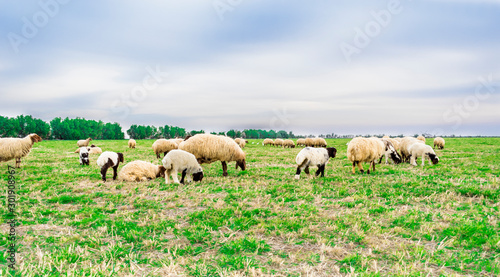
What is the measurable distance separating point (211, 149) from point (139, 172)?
351cm

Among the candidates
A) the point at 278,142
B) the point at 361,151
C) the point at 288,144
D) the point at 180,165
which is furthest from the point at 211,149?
the point at 278,142

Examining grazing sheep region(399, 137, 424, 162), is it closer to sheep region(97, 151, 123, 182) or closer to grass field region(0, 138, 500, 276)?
grass field region(0, 138, 500, 276)

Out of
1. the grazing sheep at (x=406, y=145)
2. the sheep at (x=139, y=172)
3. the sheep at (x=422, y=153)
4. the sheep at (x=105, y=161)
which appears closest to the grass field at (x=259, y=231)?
the sheep at (x=105, y=161)

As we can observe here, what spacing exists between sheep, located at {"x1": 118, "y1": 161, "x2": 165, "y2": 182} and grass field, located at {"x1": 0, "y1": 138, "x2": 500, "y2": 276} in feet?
6.39

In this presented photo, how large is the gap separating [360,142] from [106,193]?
38.3 feet

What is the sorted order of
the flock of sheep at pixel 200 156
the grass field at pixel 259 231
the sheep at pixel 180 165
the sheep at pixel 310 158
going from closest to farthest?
1. the grass field at pixel 259 231
2. the sheep at pixel 180 165
3. the flock of sheep at pixel 200 156
4. the sheep at pixel 310 158

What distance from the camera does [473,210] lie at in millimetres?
7297

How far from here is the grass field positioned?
4.26m

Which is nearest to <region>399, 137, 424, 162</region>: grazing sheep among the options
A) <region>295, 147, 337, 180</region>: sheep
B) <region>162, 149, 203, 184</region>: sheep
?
<region>295, 147, 337, 180</region>: sheep

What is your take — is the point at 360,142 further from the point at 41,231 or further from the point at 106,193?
the point at 41,231

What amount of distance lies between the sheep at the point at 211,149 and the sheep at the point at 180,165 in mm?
2039

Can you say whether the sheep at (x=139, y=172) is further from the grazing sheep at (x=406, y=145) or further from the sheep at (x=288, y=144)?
the sheep at (x=288, y=144)

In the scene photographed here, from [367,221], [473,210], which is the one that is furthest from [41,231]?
[473,210]

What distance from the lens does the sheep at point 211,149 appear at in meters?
13.8
